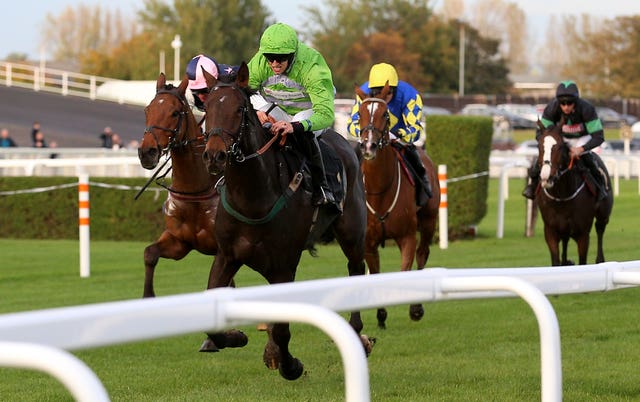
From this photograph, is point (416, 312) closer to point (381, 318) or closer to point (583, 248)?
point (381, 318)

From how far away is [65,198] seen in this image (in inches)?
734

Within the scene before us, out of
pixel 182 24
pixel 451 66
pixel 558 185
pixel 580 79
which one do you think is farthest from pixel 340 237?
pixel 580 79

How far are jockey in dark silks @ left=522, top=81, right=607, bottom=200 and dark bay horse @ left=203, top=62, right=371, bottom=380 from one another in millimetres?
4999

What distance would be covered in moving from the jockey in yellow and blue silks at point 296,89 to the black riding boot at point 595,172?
16.8 ft

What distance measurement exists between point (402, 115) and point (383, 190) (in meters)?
0.65

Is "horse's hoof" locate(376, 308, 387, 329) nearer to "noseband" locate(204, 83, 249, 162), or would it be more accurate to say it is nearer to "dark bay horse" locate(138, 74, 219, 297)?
"dark bay horse" locate(138, 74, 219, 297)

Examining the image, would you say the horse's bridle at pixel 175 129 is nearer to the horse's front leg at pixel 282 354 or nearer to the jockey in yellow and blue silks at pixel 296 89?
the jockey in yellow and blue silks at pixel 296 89


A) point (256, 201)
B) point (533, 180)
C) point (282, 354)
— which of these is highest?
point (256, 201)

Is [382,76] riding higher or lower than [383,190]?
higher

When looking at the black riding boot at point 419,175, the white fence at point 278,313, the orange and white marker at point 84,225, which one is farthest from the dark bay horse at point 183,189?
the white fence at point 278,313

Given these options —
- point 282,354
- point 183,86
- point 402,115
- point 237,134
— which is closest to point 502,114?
point 402,115

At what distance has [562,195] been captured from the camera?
11.7 m

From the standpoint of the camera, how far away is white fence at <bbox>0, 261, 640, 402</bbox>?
7.53 ft

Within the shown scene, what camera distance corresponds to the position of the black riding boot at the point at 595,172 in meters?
12.1
